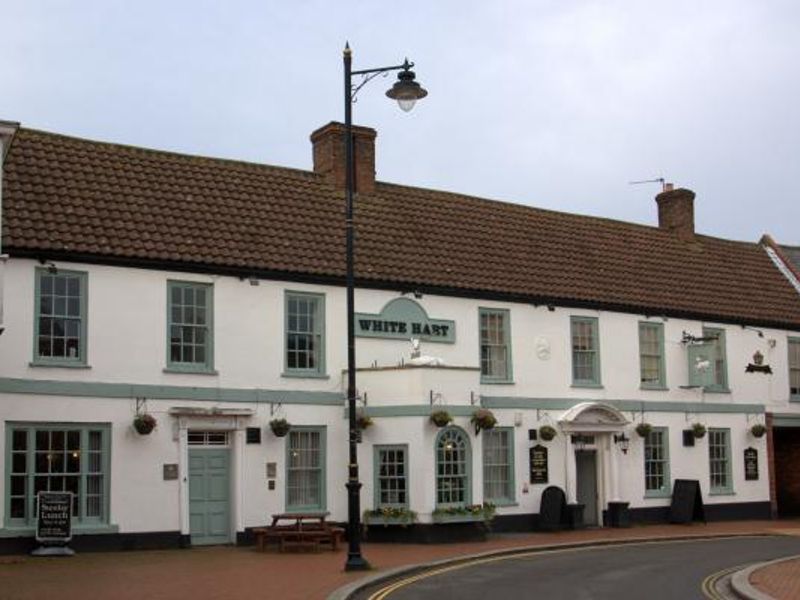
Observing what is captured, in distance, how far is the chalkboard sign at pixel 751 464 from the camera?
3316 centimetres

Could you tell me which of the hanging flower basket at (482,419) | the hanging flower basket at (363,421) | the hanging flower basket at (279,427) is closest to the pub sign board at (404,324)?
the hanging flower basket at (363,421)

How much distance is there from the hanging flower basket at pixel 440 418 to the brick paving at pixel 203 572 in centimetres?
266

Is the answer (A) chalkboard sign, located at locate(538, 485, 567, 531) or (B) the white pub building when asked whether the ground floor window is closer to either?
(B) the white pub building

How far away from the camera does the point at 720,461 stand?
32.7 metres

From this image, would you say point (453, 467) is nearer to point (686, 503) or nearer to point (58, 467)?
point (686, 503)

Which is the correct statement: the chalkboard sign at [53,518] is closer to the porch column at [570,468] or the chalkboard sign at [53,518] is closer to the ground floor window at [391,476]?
the ground floor window at [391,476]

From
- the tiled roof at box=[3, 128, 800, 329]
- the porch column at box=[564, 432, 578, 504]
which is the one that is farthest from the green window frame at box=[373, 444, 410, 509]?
the porch column at box=[564, 432, 578, 504]

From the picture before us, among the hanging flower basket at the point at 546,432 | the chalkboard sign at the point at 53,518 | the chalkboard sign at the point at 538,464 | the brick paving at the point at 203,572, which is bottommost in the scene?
the brick paving at the point at 203,572

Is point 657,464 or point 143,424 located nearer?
point 143,424

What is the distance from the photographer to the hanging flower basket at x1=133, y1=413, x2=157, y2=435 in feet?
72.3

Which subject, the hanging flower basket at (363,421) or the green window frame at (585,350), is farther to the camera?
the green window frame at (585,350)

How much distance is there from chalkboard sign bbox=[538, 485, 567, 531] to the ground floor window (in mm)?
4607

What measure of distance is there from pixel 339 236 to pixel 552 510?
28.1 ft

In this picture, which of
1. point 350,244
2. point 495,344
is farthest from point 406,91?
point 495,344
